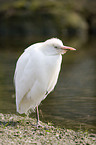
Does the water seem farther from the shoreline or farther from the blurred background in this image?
the shoreline

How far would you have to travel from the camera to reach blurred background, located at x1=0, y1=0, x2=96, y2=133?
299 inches

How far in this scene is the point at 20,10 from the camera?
110 ft

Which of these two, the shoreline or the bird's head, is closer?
the shoreline

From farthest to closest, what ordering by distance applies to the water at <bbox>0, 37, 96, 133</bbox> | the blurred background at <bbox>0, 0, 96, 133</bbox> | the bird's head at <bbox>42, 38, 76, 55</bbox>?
the blurred background at <bbox>0, 0, 96, 133</bbox>
the water at <bbox>0, 37, 96, 133</bbox>
the bird's head at <bbox>42, 38, 76, 55</bbox>

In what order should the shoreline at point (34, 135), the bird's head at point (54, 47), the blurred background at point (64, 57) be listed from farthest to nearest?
the blurred background at point (64, 57), the bird's head at point (54, 47), the shoreline at point (34, 135)

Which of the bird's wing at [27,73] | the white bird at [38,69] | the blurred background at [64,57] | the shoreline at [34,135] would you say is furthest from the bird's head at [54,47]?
the blurred background at [64,57]

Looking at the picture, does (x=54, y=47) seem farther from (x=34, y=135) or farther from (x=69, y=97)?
(x=69, y=97)

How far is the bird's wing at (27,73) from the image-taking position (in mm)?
5637

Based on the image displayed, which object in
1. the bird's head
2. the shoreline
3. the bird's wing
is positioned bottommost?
the shoreline

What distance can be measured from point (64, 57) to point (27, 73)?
507 inches

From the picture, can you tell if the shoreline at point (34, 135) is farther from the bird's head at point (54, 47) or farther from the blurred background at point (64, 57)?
the bird's head at point (54, 47)

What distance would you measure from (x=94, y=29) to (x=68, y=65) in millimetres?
19723

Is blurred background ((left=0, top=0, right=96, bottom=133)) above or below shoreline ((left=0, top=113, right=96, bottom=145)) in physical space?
above

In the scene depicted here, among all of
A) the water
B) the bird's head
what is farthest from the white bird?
the water
